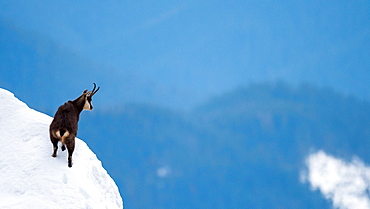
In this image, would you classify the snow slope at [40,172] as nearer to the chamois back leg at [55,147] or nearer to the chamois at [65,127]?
the chamois back leg at [55,147]

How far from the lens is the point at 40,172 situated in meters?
11.6

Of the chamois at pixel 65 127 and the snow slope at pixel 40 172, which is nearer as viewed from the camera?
the snow slope at pixel 40 172

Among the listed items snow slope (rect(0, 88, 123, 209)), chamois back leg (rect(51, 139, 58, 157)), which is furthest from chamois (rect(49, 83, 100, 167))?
snow slope (rect(0, 88, 123, 209))

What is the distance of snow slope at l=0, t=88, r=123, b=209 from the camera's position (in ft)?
35.6

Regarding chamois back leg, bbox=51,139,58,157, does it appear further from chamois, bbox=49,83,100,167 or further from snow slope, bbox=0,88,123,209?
snow slope, bbox=0,88,123,209

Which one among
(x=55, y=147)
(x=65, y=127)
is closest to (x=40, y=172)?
(x=55, y=147)

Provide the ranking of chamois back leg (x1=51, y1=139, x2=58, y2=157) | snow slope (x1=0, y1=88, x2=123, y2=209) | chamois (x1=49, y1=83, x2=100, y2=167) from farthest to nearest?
chamois back leg (x1=51, y1=139, x2=58, y2=157) < chamois (x1=49, y1=83, x2=100, y2=167) < snow slope (x1=0, y1=88, x2=123, y2=209)

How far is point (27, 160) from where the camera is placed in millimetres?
12180

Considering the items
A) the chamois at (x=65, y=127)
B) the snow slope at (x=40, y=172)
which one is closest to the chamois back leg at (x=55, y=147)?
the chamois at (x=65, y=127)

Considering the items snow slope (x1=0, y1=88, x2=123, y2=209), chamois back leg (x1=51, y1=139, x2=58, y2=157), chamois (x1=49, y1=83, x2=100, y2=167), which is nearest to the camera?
snow slope (x1=0, y1=88, x2=123, y2=209)

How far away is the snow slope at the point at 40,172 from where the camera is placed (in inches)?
427

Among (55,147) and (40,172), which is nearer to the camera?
(40,172)

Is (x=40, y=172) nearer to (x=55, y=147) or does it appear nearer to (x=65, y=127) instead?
(x=55, y=147)

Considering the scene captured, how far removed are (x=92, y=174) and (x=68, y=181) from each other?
2.24m
